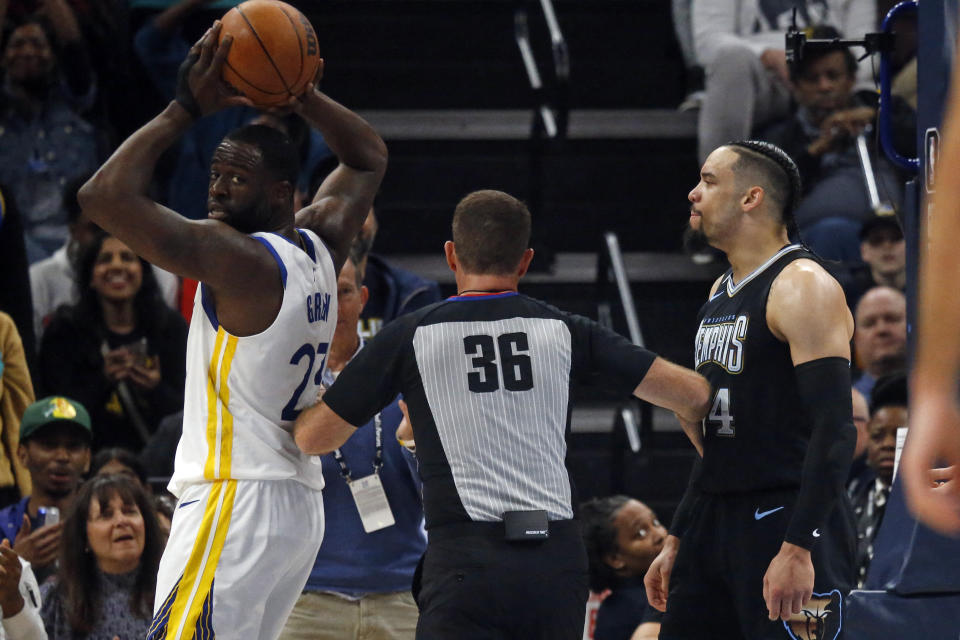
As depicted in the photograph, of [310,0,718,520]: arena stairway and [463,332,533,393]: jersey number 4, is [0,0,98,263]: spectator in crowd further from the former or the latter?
[463,332,533,393]: jersey number 4

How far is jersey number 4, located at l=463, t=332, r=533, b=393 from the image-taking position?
410cm

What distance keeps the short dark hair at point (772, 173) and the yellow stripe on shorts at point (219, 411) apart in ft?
5.61

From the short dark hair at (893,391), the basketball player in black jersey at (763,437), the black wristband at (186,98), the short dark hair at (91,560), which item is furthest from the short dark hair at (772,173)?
the short dark hair at (91,560)

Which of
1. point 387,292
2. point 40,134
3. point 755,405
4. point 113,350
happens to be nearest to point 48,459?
point 113,350

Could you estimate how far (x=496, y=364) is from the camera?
13.4 ft

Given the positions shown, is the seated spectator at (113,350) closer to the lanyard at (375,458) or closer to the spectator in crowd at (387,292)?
the spectator in crowd at (387,292)

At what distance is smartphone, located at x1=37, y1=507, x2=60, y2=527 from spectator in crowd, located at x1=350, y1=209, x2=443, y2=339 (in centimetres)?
169

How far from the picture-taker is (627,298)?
8430 mm

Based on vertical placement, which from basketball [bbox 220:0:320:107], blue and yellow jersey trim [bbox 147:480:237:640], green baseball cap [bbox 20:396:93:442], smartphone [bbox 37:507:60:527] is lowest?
smartphone [bbox 37:507:60:527]

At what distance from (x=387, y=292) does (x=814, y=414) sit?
3.45m

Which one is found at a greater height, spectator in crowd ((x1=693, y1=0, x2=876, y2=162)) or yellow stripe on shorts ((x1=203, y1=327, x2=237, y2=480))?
spectator in crowd ((x1=693, y1=0, x2=876, y2=162))

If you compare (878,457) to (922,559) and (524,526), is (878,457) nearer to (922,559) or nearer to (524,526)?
(922,559)

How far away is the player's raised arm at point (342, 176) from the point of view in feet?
15.4

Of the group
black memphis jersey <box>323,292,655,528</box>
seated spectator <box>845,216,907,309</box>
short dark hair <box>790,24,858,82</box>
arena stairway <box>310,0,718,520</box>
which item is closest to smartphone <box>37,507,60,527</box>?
black memphis jersey <box>323,292,655,528</box>
